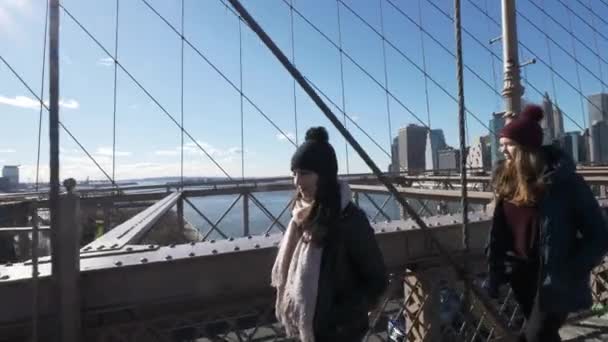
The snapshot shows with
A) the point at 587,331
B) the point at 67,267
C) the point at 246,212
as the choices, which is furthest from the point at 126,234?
the point at 587,331

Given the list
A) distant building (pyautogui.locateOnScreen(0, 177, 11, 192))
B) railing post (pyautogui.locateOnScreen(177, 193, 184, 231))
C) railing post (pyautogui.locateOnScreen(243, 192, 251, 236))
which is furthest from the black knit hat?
distant building (pyautogui.locateOnScreen(0, 177, 11, 192))

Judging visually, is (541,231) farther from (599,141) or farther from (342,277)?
(599,141)

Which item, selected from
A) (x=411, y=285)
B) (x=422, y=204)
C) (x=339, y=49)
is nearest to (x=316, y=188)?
(x=411, y=285)

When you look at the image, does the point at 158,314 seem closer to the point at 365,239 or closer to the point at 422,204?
the point at 365,239

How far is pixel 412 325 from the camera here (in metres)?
2.67

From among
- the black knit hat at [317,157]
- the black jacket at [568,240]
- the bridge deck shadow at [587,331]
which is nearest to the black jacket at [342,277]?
the black knit hat at [317,157]

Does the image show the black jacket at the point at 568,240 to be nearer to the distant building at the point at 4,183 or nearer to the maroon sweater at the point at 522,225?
the maroon sweater at the point at 522,225

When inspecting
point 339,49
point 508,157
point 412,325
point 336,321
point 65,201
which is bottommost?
point 412,325

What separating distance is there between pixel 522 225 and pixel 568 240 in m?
0.23

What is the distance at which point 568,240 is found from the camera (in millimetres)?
1743

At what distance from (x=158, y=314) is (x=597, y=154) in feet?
50.3

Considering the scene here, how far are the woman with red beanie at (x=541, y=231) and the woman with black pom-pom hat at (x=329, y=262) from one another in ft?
2.62

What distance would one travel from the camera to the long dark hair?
1.57 meters

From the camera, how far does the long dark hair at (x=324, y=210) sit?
1567 mm
